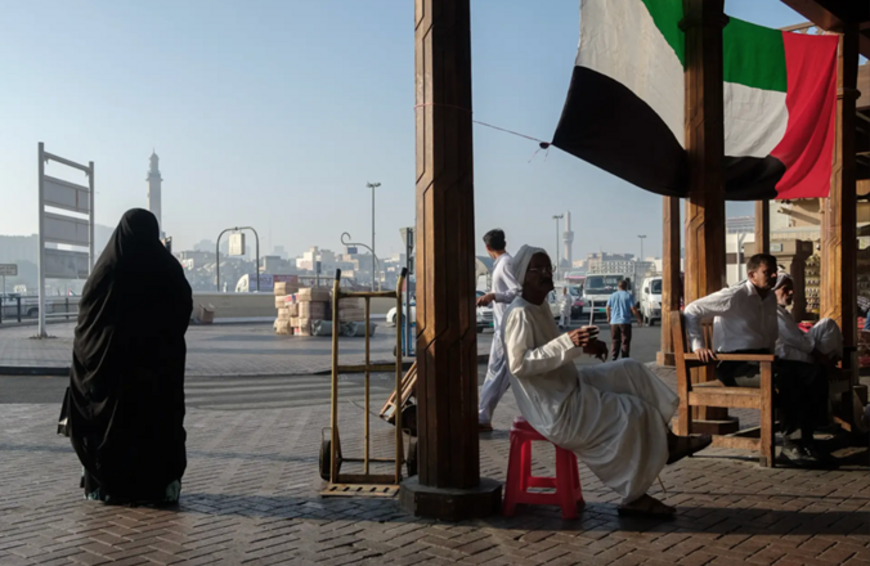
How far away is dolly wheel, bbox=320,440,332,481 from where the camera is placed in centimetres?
576

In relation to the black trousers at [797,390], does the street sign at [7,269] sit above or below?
above

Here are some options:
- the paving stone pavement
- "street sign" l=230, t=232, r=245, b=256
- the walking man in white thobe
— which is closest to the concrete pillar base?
the walking man in white thobe

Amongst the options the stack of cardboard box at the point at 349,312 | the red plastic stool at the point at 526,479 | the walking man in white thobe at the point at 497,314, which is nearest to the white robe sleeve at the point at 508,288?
the walking man in white thobe at the point at 497,314

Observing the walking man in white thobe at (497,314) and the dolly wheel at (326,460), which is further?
the walking man in white thobe at (497,314)

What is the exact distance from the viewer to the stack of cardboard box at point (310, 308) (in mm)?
25828

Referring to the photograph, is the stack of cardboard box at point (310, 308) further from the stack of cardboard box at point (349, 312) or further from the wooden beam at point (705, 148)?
the wooden beam at point (705, 148)

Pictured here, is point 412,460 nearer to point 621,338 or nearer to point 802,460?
point 802,460

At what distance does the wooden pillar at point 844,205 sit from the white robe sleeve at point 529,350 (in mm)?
5594

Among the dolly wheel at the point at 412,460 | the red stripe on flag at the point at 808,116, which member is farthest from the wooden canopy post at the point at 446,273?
the red stripe on flag at the point at 808,116

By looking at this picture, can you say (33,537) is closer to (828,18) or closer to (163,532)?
(163,532)

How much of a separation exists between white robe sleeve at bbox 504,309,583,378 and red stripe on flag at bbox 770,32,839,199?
4832 mm

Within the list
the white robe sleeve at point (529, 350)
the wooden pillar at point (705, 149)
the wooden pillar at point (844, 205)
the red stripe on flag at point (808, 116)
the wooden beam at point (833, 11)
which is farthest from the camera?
the wooden pillar at point (844, 205)

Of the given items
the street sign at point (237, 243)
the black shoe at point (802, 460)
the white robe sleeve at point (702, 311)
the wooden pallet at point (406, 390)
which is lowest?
the black shoe at point (802, 460)

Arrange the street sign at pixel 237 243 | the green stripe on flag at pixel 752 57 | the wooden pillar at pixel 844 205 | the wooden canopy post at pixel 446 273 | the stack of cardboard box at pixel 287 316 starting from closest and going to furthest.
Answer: the wooden canopy post at pixel 446 273 < the green stripe on flag at pixel 752 57 < the wooden pillar at pixel 844 205 < the stack of cardboard box at pixel 287 316 < the street sign at pixel 237 243
